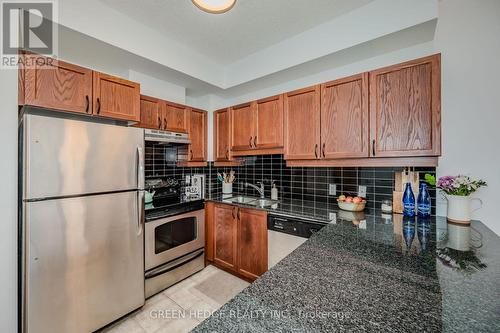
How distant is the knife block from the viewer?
5.97 feet

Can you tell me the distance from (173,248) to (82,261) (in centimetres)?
85

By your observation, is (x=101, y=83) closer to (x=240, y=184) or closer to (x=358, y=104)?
(x=240, y=184)

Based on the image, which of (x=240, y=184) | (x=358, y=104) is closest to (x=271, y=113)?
(x=358, y=104)

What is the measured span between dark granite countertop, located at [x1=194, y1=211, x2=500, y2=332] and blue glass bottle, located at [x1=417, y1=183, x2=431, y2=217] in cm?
43

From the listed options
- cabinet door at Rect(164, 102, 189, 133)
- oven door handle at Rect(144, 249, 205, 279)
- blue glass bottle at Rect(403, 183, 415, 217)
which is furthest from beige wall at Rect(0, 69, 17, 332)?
blue glass bottle at Rect(403, 183, 415, 217)

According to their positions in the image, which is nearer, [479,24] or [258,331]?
[258,331]

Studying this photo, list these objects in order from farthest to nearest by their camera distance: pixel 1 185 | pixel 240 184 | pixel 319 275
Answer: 1. pixel 240 184
2. pixel 1 185
3. pixel 319 275

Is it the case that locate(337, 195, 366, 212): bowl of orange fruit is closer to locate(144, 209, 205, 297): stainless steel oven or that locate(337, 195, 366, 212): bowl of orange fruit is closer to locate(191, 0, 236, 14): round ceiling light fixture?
locate(144, 209, 205, 297): stainless steel oven

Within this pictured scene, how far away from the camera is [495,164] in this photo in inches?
62.0

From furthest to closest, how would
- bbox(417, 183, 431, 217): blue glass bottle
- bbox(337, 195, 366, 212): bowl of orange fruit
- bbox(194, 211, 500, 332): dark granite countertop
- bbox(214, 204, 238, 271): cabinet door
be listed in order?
bbox(214, 204, 238, 271): cabinet door → bbox(337, 195, 366, 212): bowl of orange fruit → bbox(417, 183, 431, 217): blue glass bottle → bbox(194, 211, 500, 332): dark granite countertop

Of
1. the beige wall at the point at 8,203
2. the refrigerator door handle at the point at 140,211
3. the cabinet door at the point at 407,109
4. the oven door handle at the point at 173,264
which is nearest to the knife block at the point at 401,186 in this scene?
the cabinet door at the point at 407,109

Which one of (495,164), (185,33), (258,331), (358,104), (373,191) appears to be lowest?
(258,331)

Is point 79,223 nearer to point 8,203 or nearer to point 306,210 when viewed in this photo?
point 8,203

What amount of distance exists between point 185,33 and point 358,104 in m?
1.89
